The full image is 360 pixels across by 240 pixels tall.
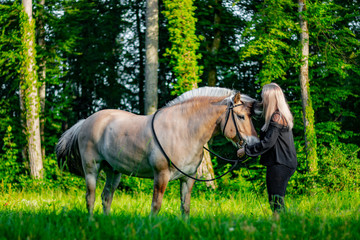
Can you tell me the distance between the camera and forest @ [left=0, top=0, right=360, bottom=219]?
9898mm

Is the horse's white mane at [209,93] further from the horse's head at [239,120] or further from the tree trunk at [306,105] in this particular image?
the tree trunk at [306,105]

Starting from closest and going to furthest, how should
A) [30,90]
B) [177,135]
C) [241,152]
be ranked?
[241,152]
[177,135]
[30,90]

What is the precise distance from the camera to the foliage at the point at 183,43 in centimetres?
1002

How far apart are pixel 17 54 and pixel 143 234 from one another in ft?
33.1

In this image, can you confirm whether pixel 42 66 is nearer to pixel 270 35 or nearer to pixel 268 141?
pixel 270 35

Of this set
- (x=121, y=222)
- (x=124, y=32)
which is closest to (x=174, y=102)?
(x=121, y=222)

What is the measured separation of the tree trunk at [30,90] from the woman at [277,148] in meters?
8.87

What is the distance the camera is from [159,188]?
4715 mm

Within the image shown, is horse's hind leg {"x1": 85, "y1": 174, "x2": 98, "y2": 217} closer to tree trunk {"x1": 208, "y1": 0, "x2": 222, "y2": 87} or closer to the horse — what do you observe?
the horse

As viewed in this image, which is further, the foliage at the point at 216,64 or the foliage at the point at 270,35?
the foliage at the point at 216,64

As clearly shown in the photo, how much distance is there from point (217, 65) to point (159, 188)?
9.20 m

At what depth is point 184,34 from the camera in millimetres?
10141

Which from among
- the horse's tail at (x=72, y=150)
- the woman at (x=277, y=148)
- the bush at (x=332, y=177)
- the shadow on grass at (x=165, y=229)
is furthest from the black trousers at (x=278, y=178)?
the bush at (x=332, y=177)

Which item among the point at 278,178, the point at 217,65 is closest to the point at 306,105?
the point at 217,65
